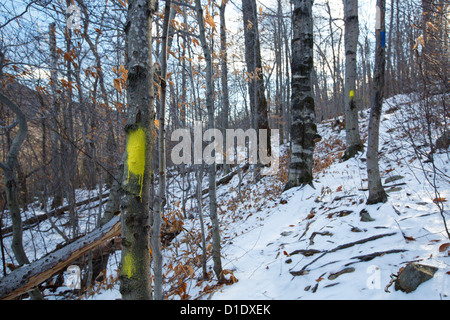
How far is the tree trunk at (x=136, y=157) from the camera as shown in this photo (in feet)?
4.25

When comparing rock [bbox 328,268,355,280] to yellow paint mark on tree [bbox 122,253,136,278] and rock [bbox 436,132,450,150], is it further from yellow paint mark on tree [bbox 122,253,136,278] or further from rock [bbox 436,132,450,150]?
rock [bbox 436,132,450,150]

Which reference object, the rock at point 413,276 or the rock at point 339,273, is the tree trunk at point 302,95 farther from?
the rock at point 413,276

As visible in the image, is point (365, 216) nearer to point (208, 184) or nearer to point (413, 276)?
point (413, 276)

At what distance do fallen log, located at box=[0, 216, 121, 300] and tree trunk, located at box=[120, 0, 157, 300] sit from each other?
1.32 m

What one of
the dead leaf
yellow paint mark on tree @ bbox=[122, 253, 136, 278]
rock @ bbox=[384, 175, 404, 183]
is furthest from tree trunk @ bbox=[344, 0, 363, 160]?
yellow paint mark on tree @ bbox=[122, 253, 136, 278]

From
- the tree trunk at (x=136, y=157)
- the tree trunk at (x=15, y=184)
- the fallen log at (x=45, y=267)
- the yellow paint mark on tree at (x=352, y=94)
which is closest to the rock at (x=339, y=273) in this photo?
the tree trunk at (x=136, y=157)

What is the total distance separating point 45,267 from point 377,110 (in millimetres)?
4283

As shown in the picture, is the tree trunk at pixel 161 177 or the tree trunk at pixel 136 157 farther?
the tree trunk at pixel 161 177

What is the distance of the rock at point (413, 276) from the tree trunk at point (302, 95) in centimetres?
350

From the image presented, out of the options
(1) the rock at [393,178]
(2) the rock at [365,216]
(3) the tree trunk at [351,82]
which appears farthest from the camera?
(3) the tree trunk at [351,82]

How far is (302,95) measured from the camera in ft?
16.8

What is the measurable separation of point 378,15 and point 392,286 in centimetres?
284

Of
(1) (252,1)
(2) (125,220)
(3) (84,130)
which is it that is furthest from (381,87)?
(1) (252,1)

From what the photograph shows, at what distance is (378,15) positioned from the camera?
2609 millimetres
